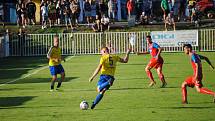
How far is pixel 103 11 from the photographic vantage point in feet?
151

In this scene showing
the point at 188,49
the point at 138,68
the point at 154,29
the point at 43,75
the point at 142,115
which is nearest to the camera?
the point at 142,115

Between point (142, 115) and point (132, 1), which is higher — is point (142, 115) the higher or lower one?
the lower one

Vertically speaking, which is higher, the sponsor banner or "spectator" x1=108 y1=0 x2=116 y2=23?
"spectator" x1=108 y1=0 x2=116 y2=23

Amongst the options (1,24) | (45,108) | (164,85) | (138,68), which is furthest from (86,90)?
(1,24)

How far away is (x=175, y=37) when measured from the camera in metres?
42.8

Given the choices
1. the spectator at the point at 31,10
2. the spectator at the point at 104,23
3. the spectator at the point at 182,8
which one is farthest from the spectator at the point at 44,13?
A: the spectator at the point at 182,8

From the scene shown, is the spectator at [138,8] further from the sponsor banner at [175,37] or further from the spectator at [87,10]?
the sponsor banner at [175,37]

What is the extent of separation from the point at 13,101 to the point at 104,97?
9.65ft

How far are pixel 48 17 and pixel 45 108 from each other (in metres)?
28.7

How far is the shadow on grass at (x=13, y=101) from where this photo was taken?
20.2m

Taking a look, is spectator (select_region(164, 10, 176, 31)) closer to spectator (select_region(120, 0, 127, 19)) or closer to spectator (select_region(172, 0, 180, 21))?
spectator (select_region(172, 0, 180, 21))

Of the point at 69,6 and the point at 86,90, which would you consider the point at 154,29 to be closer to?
the point at 69,6

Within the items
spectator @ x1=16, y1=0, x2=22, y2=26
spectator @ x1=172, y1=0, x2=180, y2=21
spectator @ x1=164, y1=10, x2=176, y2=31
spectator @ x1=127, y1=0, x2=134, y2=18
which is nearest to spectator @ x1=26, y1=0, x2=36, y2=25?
spectator @ x1=16, y1=0, x2=22, y2=26

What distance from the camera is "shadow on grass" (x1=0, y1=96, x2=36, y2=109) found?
20164 millimetres
